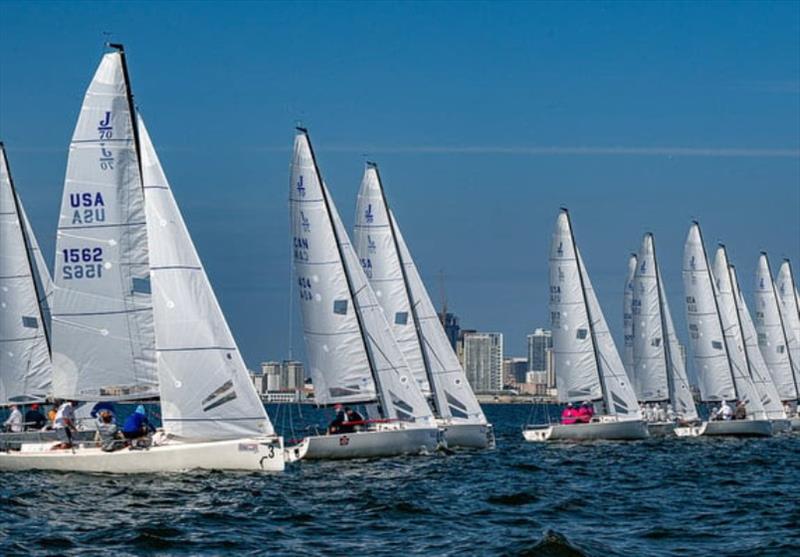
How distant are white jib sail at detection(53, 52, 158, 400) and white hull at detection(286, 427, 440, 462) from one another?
503cm

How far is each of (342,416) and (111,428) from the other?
29.8 feet

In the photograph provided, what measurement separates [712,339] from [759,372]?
312cm

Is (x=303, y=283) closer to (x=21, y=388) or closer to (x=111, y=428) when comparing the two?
(x=21, y=388)

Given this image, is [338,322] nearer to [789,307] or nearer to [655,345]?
[655,345]

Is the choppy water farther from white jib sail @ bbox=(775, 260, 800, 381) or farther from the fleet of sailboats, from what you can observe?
white jib sail @ bbox=(775, 260, 800, 381)

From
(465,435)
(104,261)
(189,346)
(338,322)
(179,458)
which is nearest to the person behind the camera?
(179,458)

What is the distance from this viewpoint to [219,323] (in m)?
33.2

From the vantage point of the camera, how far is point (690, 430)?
60.4m

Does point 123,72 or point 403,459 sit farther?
point 403,459

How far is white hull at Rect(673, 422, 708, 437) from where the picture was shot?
60156mm

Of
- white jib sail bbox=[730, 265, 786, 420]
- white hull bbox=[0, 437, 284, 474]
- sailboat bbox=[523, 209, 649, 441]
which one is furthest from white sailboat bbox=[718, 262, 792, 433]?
white hull bbox=[0, 437, 284, 474]

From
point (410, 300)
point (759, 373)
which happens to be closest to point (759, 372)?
point (759, 373)

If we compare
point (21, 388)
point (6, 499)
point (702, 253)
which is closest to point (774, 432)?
point (702, 253)

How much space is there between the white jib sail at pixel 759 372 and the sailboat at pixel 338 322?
88.9 feet
